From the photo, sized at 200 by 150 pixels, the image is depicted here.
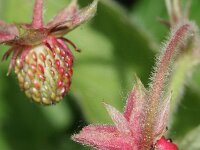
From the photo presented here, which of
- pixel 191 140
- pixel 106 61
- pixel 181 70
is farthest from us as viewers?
pixel 106 61

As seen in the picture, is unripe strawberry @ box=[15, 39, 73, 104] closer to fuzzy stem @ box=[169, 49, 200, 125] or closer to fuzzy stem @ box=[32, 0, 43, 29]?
fuzzy stem @ box=[32, 0, 43, 29]

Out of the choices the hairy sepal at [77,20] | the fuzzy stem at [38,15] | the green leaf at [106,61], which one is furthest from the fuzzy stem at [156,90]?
the green leaf at [106,61]

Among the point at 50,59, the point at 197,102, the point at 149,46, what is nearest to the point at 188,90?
the point at 197,102

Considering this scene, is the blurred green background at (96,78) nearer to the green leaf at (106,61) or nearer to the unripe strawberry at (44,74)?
the green leaf at (106,61)

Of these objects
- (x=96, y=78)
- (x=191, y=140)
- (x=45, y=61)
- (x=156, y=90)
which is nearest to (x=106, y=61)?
(x=96, y=78)

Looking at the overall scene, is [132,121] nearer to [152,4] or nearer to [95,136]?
[95,136]

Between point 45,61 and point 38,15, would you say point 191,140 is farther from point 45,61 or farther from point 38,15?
point 38,15
